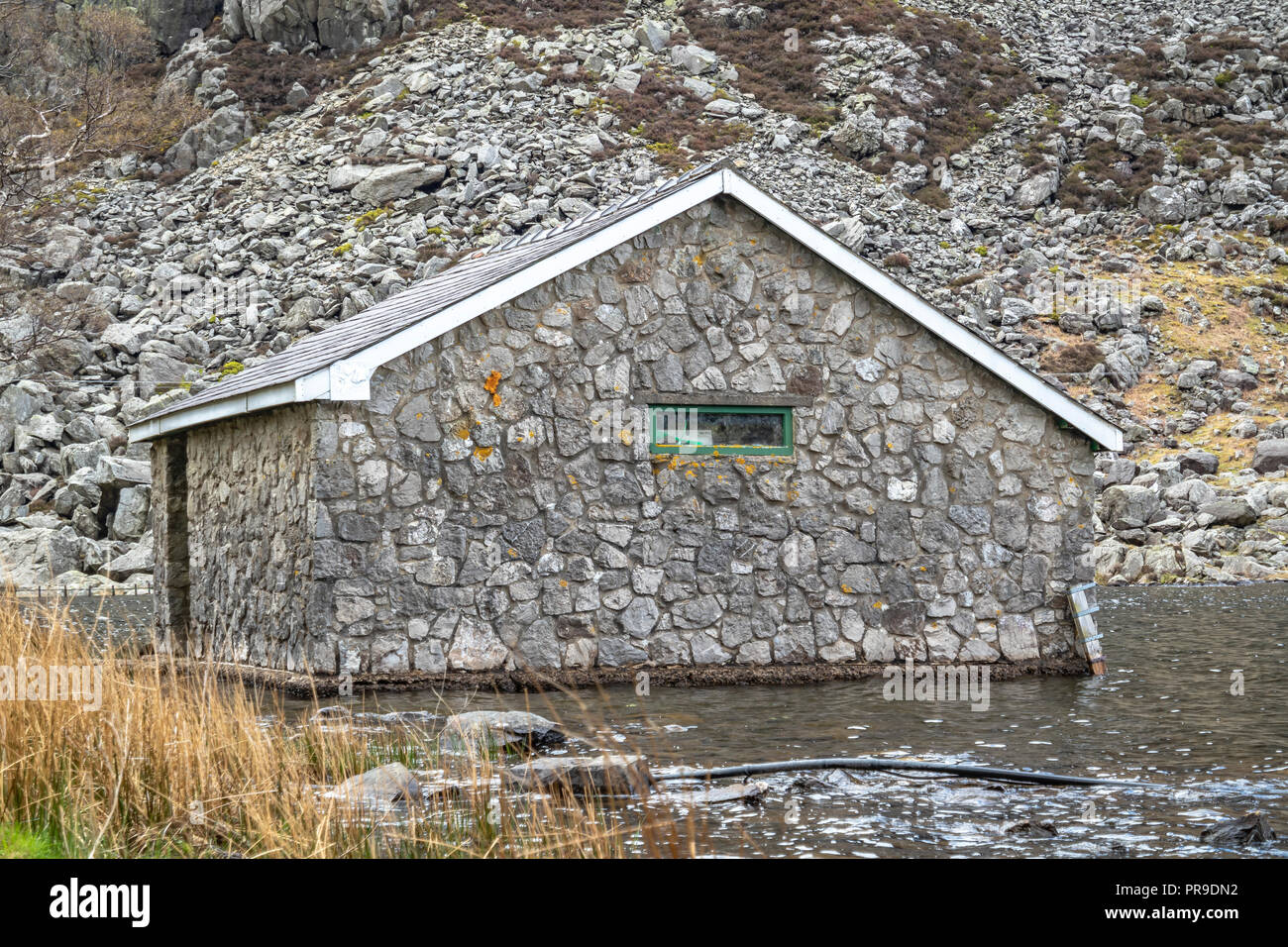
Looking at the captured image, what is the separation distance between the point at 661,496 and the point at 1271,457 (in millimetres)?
23681

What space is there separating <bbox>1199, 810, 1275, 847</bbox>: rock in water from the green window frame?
612 cm

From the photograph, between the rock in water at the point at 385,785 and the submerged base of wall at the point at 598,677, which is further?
the submerged base of wall at the point at 598,677

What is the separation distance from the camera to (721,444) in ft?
38.5

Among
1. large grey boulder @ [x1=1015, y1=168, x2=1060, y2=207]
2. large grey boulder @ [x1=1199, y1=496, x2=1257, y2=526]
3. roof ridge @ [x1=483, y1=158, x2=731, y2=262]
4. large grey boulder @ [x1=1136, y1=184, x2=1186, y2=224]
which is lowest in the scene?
large grey boulder @ [x1=1199, y1=496, x2=1257, y2=526]

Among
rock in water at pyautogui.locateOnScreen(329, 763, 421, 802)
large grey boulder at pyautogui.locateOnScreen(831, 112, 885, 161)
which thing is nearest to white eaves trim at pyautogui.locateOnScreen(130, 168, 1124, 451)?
rock in water at pyautogui.locateOnScreen(329, 763, 421, 802)

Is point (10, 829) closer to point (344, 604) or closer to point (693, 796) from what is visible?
point (693, 796)

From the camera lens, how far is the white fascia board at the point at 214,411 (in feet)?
34.2

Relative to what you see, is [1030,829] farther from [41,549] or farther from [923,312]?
[41,549]

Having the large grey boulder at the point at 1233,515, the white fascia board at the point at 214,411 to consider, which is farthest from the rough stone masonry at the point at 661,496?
the large grey boulder at the point at 1233,515

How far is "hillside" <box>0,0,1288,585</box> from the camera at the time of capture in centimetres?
3164

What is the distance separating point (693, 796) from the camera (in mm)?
6797

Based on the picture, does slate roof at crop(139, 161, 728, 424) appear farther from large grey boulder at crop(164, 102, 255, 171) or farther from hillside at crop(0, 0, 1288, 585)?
large grey boulder at crop(164, 102, 255, 171)

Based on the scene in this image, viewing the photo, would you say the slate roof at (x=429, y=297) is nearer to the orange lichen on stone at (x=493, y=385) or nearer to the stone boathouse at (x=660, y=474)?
the stone boathouse at (x=660, y=474)

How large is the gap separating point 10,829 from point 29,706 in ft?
2.62
